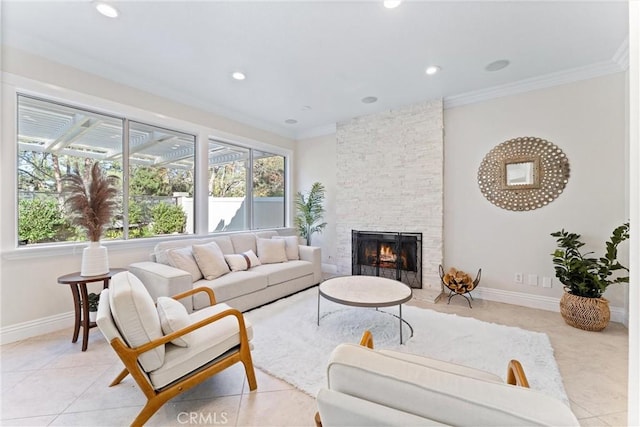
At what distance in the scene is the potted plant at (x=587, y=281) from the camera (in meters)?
2.71

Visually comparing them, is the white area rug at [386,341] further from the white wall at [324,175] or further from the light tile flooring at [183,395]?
the white wall at [324,175]

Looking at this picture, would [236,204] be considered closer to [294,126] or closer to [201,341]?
[294,126]

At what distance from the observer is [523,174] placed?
138 inches

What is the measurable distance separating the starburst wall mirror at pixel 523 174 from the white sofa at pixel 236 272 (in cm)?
271

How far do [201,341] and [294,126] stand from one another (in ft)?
14.6

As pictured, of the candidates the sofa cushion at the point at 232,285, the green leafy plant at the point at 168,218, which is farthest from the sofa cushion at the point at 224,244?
the green leafy plant at the point at 168,218

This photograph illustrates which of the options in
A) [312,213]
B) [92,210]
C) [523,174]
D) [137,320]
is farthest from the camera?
[312,213]

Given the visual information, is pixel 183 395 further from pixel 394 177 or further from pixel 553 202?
pixel 553 202

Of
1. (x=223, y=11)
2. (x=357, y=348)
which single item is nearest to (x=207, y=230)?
(x=223, y=11)

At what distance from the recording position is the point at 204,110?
163 inches

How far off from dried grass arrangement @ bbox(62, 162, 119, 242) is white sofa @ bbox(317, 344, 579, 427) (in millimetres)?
2849

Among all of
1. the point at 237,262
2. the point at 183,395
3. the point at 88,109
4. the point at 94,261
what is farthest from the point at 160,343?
the point at 88,109

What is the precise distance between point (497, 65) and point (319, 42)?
208cm

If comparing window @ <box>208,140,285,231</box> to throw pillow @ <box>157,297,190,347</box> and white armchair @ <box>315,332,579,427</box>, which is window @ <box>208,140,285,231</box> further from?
white armchair @ <box>315,332,579,427</box>
